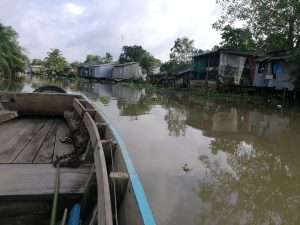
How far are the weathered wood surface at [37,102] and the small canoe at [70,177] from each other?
87 cm

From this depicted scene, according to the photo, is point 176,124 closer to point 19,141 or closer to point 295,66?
point 19,141

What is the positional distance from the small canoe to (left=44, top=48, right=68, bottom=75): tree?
72757 mm

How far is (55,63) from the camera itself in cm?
7562

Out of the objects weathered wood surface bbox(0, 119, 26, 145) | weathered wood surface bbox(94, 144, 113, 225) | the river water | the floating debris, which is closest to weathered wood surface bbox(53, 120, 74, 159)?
weathered wood surface bbox(0, 119, 26, 145)

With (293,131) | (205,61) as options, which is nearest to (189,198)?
(293,131)

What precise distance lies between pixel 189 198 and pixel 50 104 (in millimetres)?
3840

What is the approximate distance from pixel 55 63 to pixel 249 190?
75.6 meters

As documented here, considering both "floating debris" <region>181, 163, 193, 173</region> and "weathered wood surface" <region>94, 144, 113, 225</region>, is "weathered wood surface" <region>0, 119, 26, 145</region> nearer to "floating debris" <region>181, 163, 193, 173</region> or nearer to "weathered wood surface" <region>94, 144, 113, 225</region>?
"weathered wood surface" <region>94, 144, 113, 225</region>

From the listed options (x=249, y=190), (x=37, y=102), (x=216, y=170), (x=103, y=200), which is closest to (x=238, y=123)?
(x=216, y=170)

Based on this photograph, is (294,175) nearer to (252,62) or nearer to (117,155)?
(117,155)

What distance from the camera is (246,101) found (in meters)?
22.3

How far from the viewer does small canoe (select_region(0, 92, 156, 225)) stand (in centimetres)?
218

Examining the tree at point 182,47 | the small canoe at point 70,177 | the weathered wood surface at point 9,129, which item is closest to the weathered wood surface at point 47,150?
the small canoe at point 70,177

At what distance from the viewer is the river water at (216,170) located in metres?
4.55
